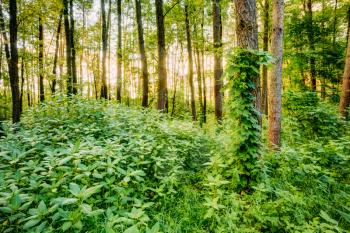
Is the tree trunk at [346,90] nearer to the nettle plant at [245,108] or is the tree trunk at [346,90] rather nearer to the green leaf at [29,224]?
the nettle plant at [245,108]

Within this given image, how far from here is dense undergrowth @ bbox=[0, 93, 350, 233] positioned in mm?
2518

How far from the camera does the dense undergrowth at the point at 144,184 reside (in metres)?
2.52

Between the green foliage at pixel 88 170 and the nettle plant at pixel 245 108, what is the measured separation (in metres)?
0.70

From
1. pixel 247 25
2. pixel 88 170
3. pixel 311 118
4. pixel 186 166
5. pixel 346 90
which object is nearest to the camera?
pixel 88 170

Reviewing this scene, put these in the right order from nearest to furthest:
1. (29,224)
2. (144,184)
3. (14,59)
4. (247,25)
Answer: (29,224)
(144,184)
(247,25)
(14,59)

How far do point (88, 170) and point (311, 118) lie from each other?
9.05 meters

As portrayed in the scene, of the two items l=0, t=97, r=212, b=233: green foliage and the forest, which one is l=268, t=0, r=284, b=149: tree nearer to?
the forest

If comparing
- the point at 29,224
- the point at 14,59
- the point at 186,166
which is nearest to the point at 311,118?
the point at 186,166

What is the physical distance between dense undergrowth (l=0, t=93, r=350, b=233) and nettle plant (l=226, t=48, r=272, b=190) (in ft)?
0.59

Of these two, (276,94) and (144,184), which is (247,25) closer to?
(276,94)

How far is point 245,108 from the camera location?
14.7ft

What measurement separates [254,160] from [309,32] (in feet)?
49.3

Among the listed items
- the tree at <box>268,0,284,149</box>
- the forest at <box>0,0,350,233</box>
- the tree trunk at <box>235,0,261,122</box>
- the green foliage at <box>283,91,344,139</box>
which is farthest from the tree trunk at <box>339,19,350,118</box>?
the tree trunk at <box>235,0,261,122</box>

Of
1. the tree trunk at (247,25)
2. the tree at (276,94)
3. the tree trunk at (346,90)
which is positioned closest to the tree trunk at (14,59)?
the tree trunk at (247,25)
